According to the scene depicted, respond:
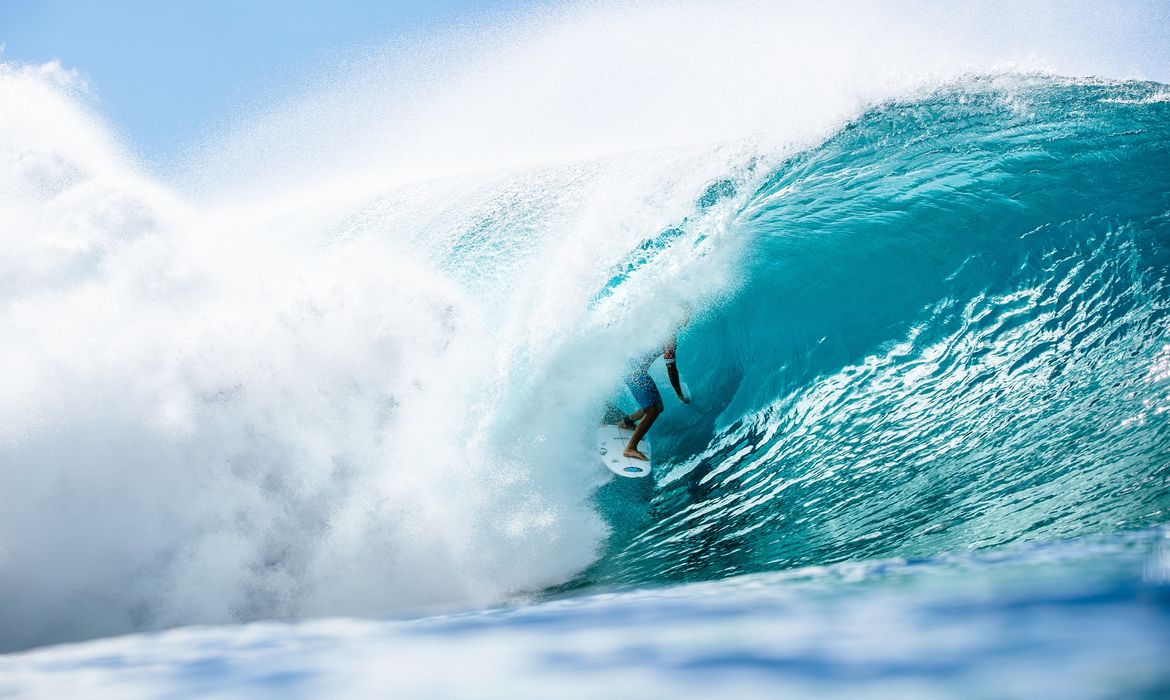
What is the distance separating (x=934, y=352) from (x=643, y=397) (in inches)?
108

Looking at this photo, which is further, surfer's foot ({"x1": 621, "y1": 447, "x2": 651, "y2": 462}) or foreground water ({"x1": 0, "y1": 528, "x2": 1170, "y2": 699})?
surfer's foot ({"x1": 621, "y1": 447, "x2": 651, "y2": 462})

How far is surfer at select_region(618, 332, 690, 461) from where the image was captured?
5.48 metres

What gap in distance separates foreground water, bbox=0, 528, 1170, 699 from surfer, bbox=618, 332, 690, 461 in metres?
4.46

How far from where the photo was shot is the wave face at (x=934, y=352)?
403 centimetres

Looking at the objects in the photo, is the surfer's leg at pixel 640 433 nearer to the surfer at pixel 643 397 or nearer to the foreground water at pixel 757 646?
the surfer at pixel 643 397

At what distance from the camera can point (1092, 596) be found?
72cm

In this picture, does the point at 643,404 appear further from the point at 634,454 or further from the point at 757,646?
the point at 757,646

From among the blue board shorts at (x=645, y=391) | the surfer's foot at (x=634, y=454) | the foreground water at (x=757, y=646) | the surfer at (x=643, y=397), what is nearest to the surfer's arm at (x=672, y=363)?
the surfer at (x=643, y=397)

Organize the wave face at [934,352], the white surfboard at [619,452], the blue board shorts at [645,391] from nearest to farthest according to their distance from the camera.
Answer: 1. the wave face at [934,352]
2. the white surfboard at [619,452]
3. the blue board shorts at [645,391]

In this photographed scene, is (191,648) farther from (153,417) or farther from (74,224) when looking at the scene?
(74,224)

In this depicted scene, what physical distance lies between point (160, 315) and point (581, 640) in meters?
7.76

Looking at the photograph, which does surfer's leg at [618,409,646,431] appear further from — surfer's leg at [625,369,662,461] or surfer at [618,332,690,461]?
surfer's leg at [625,369,662,461]

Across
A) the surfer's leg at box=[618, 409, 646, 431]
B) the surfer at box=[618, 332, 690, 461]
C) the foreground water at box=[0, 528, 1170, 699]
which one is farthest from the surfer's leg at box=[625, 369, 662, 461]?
the foreground water at box=[0, 528, 1170, 699]

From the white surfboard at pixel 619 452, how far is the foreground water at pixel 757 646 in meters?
4.39
